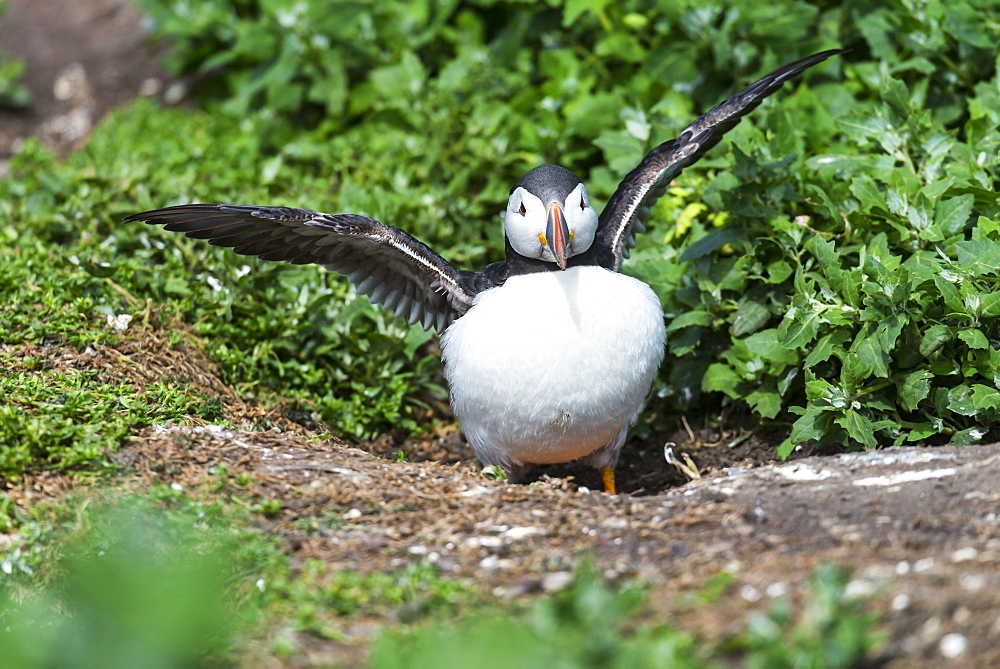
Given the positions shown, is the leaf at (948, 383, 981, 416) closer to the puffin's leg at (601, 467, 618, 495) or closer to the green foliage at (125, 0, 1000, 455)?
the green foliage at (125, 0, 1000, 455)

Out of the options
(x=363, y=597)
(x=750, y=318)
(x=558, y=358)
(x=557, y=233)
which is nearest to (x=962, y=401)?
(x=750, y=318)

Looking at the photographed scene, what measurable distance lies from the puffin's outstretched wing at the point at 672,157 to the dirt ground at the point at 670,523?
1.52 meters


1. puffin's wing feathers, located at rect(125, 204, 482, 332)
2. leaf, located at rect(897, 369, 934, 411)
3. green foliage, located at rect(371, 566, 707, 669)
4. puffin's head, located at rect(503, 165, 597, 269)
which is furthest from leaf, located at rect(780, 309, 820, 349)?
green foliage, located at rect(371, 566, 707, 669)

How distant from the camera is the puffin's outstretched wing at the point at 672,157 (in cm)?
527

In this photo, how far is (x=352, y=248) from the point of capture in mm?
5129

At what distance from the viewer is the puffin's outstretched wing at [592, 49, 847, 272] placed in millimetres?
5270

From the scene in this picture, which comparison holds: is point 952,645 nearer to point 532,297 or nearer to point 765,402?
point 532,297

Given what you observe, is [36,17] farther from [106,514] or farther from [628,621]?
[628,621]

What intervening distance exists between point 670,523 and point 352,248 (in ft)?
7.71

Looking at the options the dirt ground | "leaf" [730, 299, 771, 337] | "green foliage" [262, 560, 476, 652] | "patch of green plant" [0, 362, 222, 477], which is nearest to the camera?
the dirt ground

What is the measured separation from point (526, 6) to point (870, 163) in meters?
3.53

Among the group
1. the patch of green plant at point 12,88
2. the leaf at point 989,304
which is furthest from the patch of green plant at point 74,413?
the patch of green plant at point 12,88

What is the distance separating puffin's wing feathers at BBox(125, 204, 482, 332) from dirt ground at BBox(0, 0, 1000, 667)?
2.73 ft

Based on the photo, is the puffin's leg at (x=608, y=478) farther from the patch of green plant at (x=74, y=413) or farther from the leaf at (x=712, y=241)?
the patch of green plant at (x=74, y=413)
